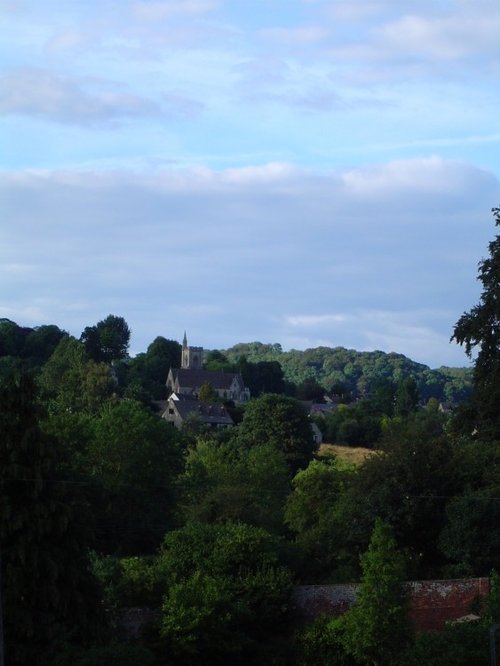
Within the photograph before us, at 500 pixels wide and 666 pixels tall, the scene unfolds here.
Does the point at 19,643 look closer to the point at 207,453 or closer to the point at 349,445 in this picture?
the point at 207,453

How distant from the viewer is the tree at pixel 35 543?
2900 cm

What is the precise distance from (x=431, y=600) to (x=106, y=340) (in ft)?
339

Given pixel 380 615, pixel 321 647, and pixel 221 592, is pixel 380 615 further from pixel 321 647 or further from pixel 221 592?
A: pixel 221 592

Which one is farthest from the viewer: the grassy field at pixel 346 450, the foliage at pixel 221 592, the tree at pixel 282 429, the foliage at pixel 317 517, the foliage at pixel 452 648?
the grassy field at pixel 346 450

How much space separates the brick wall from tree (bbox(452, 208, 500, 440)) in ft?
26.0

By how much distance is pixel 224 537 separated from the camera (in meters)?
35.9

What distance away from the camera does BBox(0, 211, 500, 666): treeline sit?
97.1 ft

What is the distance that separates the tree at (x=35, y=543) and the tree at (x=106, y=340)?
104 meters

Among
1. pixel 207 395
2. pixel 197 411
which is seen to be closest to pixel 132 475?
pixel 197 411

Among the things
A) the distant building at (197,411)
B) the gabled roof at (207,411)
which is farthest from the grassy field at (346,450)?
the gabled roof at (207,411)

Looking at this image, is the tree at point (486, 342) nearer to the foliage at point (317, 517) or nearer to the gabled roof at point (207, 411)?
the foliage at point (317, 517)

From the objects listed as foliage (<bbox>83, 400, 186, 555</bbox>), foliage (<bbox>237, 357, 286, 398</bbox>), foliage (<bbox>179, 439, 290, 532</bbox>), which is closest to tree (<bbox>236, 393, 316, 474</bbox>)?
foliage (<bbox>179, 439, 290, 532</bbox>)

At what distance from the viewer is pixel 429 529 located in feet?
130

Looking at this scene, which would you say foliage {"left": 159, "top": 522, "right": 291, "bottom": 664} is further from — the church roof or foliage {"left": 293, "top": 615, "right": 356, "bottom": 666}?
the church roof
